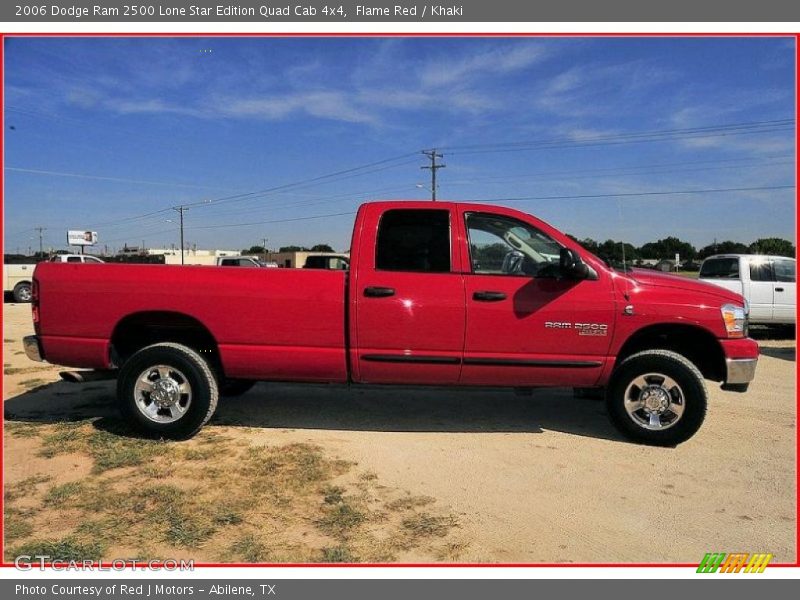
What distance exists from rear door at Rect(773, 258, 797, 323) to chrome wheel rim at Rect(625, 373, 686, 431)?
821 centimetres

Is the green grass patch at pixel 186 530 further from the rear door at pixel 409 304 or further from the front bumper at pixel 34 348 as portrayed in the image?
the front bumper at pixel 34 348

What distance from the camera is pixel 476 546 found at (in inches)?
116

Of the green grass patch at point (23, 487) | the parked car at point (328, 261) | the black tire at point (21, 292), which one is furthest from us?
the black tire at point (21, 292)

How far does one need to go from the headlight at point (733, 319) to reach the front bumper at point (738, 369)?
22cm

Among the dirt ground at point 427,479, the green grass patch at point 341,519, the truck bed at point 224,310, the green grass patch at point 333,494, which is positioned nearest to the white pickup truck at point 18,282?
the dirt ground at point 427,479

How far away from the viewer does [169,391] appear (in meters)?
4.52

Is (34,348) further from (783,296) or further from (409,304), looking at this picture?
(783,296)

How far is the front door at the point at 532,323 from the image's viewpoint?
4.40m

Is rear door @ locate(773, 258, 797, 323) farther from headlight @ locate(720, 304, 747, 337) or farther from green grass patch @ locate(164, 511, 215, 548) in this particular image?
green grass patch @ locate(164, 511, 215, 548)

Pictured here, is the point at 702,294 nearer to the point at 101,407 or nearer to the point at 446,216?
the point at 446,216

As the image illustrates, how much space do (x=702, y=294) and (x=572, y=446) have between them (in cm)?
168

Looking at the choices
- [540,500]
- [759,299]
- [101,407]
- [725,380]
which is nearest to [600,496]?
[540,500]

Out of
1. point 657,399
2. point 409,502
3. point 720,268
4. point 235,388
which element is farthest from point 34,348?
point 720,268

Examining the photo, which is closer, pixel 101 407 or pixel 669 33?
pixel 669 33
